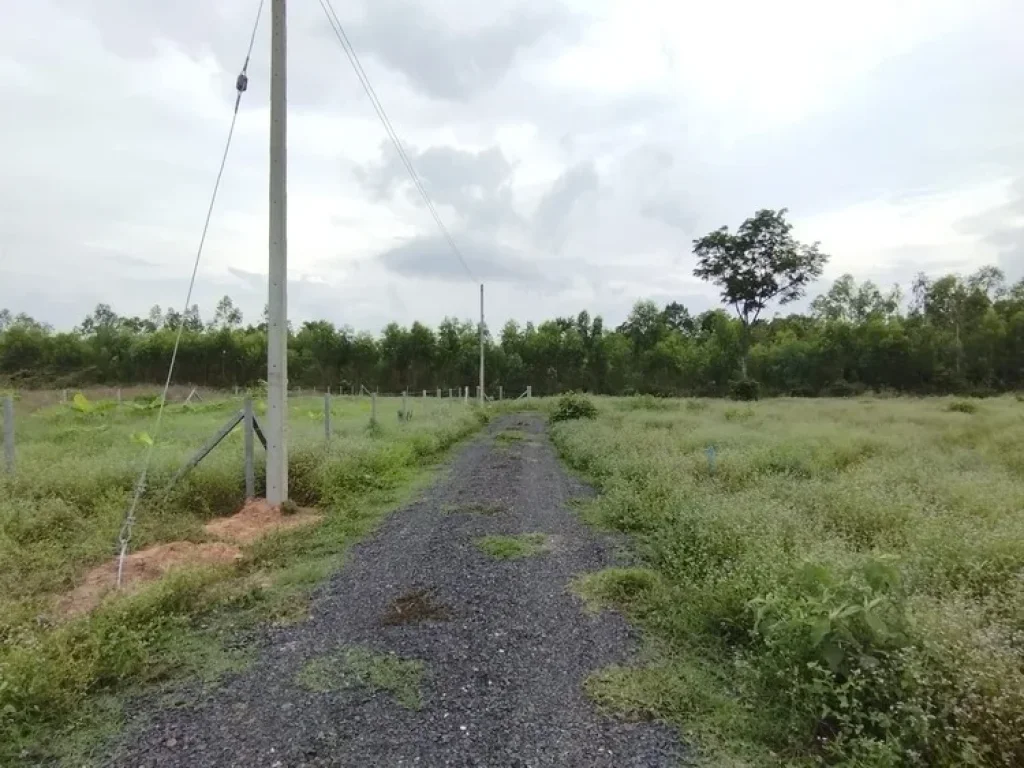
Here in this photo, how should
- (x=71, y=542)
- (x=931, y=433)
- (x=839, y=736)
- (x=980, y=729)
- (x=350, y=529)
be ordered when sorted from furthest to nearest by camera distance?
1. (x=931, y=433)
2. (x=350, y=529)
3. (x=71, y=542)
4. (x=839, y=736)
5. (x=980, y=729)

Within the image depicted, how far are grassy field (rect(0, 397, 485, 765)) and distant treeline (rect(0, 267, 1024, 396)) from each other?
3787 centimetres

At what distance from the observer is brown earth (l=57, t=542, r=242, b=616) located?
4473 millimetres

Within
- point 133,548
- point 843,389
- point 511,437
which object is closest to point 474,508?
point 133,548

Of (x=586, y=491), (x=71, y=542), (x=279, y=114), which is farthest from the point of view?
(x=586, y=491)

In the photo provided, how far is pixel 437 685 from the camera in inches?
134

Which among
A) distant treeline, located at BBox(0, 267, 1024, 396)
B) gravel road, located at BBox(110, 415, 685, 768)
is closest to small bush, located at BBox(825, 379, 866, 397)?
distant treeline, located at BBox(0, 267, 1024, 396)

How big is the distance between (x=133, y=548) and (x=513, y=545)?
3584 mm

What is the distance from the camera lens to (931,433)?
13312 mm

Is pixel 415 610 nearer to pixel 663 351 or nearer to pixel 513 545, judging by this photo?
pixel 513 545

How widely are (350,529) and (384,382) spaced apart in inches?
1695

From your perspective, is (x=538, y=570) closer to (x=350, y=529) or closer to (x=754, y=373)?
(x=350, y=529)

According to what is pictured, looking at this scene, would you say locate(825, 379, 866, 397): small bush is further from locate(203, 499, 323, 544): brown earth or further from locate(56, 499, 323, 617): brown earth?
locate(56, 499, 323, 617): brown earth

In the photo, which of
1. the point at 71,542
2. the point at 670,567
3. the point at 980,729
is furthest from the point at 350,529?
the point at 980,729

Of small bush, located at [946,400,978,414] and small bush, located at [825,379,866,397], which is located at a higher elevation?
small bush, located at [825,379,866,397]
